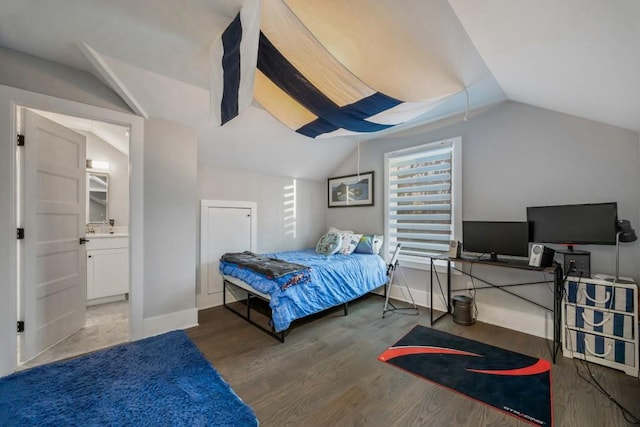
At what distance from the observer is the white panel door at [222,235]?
3.36 meters

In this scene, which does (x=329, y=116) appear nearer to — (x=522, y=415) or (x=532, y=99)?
(x=532, y=99)

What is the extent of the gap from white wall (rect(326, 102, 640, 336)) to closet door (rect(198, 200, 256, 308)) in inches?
103

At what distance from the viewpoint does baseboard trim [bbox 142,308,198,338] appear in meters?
2.50

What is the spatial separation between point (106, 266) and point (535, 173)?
216 inches

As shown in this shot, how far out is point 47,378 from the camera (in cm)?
185

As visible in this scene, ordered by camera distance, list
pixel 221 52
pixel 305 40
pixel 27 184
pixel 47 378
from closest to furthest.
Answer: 1. pixel 305 40
2. pixel 221 52
3. pixel 47 378
4. pixel 27 184

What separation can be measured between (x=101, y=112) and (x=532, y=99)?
13.2 feet

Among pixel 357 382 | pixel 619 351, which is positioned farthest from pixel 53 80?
pixel 619 351

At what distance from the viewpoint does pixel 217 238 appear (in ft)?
11.3

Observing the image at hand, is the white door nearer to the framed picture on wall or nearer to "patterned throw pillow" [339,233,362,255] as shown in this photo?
"patterned throw pillow" [339,233,362,255]

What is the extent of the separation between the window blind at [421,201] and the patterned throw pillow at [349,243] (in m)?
0.53

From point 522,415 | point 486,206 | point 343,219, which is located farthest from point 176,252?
point 486,206

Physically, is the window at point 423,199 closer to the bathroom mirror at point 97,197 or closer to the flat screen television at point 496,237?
the flat screen television at point 496,237

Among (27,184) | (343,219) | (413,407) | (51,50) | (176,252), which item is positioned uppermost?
(51,50)
